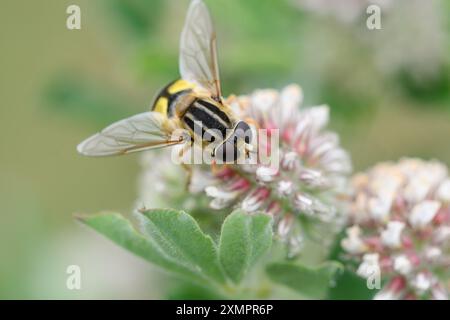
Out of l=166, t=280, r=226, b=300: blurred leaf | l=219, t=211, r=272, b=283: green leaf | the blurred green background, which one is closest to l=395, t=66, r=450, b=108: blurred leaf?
the blurred green background

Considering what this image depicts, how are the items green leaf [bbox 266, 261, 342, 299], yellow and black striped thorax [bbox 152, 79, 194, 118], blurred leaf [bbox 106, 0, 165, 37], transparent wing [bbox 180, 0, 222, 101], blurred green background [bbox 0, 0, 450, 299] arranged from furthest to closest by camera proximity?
blurred leaf [bbox 106, 0, 165, 37] → blurred green background [bbox 0, 0, 450, 299] → transparent wing [bbox 180, 0, 222, 101] → yellow and black striped thorax [bbox 152, 79, 194, 118] → green leaf [bbox 266, 261, 342, 299]

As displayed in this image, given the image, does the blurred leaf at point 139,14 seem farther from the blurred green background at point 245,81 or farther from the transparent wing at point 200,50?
the transparent wing at point 200,50

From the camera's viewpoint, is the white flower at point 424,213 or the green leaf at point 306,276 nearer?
the green leaf at point 306,276

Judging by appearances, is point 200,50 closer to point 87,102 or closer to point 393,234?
point 393,234

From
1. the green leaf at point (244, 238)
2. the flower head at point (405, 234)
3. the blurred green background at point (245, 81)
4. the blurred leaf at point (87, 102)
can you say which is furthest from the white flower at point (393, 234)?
the blurred leaf at point (87, 102)

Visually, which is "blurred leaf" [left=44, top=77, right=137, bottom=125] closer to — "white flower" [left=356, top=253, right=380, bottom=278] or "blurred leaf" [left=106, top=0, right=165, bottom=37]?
"blurred leaf" [left=106, top=0, right=165, bottom=37]

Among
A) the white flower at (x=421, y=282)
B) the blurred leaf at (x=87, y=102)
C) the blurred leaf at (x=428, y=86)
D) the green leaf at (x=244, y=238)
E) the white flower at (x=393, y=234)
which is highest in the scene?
the blurred leaf at (x=87, y=102)
